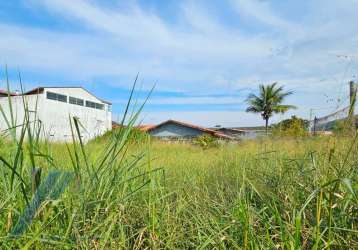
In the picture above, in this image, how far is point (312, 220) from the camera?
5.66 ft

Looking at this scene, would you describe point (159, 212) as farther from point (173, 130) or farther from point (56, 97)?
point (173, 130)

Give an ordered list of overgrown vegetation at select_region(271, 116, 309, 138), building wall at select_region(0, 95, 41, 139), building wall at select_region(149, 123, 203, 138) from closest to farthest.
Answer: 1. building wall at select_region(0, 95, 41, 139)
2. overgrown vegetation at select_region(271, 116, 309, 138)
3. building wall at select_region(149, 123, 203, 138)

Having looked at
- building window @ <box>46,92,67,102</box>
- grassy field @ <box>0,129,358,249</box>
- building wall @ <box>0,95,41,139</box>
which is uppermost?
building window @ <box>46,92,67,102</box>

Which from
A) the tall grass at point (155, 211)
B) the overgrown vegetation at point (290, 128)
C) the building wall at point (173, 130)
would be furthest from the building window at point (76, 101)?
the tall grass at point (155, 211)

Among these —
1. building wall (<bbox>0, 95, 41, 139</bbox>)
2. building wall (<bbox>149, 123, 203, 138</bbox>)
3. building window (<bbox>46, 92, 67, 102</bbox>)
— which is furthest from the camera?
building wall (<bbox>149, 123, 203, 138</bbox>)

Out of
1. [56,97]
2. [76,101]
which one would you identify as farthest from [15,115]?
[76,101]

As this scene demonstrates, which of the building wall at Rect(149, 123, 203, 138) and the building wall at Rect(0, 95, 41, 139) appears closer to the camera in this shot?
the building wall at Rect(0, 95, 41, 139)

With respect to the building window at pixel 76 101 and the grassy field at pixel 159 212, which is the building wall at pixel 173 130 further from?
the grassy field at pixel 159 212

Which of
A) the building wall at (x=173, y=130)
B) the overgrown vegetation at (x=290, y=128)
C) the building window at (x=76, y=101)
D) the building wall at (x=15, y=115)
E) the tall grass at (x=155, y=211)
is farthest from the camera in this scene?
the building window at (x=76, y=101)

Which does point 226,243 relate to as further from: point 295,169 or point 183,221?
point 295,169

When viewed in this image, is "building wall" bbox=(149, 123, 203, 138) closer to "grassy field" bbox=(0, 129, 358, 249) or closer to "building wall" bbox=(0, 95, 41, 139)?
"building wall" bbox=(0, 95, 41, 139)

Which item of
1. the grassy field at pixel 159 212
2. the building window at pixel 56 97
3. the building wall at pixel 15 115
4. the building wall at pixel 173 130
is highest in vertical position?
the building window at pixel 56 97

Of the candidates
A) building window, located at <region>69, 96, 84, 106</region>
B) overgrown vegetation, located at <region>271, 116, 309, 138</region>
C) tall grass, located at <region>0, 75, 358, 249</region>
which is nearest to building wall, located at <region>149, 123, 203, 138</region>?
building window, located at <region>69, 96, 84, 106</region>

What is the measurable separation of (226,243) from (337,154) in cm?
119
